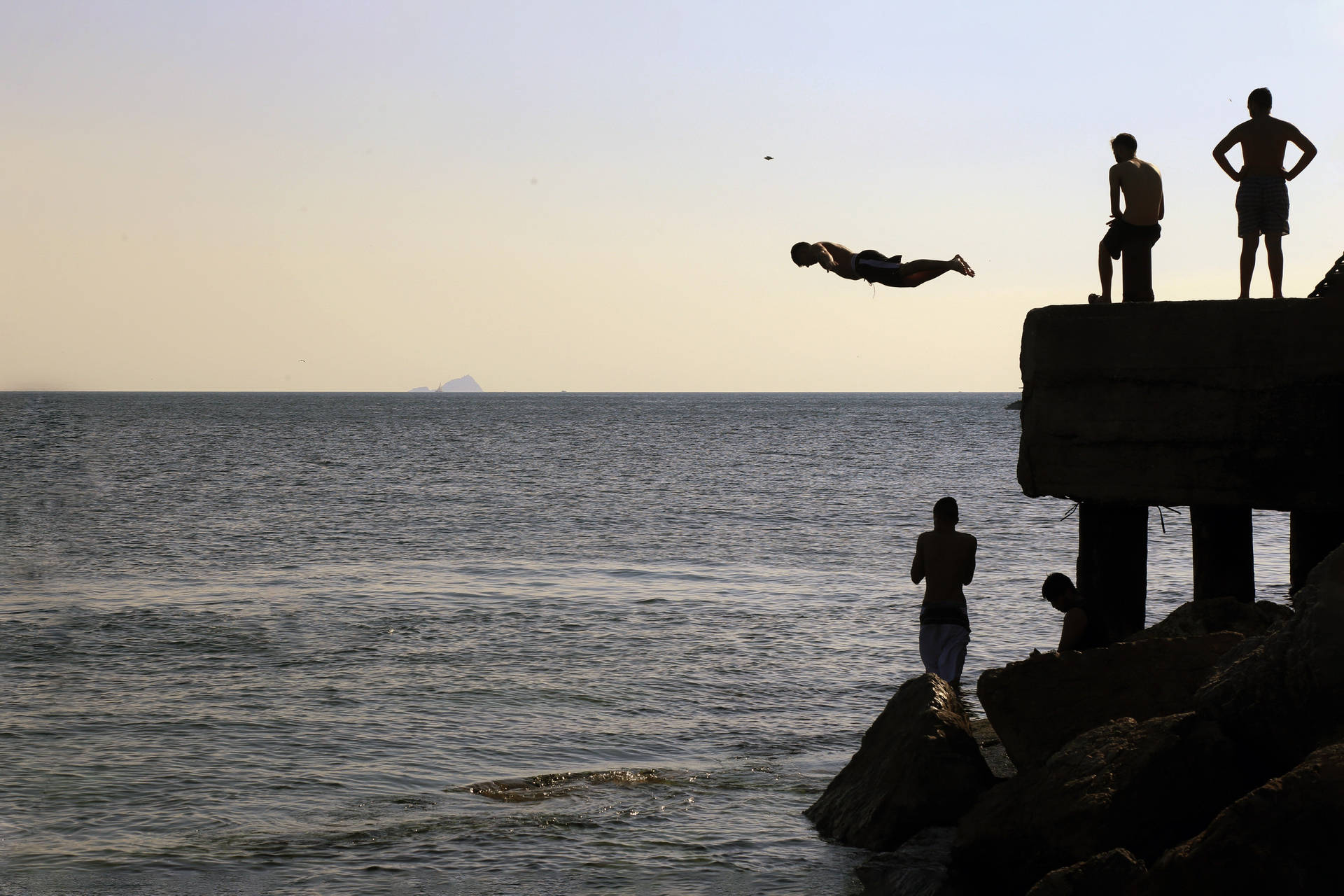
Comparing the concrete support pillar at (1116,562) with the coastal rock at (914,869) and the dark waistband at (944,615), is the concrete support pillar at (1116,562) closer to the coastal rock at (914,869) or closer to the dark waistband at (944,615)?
the dark waistband at (944,615)

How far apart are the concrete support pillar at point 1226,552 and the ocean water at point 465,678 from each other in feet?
10.6

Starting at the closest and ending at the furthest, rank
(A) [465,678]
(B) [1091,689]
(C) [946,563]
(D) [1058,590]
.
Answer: (B) [1091,689], (D) [1058,590], (C) [946,563], (A) [465,678]

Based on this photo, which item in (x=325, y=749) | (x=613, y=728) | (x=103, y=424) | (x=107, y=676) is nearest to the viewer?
(x=325, y=749)

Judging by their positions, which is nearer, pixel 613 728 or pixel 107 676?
pixel 613 728

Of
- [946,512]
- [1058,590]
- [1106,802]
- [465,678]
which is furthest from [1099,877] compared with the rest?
[465,678]

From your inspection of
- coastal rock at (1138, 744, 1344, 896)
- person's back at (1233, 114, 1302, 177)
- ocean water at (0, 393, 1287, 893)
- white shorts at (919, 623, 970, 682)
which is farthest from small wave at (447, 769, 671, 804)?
person's back at (1233, 114, 1302, 177)

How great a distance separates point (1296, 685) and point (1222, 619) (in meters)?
3.17

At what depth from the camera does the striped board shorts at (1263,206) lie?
31.9ft

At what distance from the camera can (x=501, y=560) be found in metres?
23.8

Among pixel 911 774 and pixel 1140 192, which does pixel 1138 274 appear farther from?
pixel 911 774

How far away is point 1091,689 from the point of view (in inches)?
292

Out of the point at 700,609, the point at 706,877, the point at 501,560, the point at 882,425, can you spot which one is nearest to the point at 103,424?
the point at 882,425

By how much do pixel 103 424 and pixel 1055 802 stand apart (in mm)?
108288

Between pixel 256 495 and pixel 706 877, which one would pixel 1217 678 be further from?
pixel 256 495
